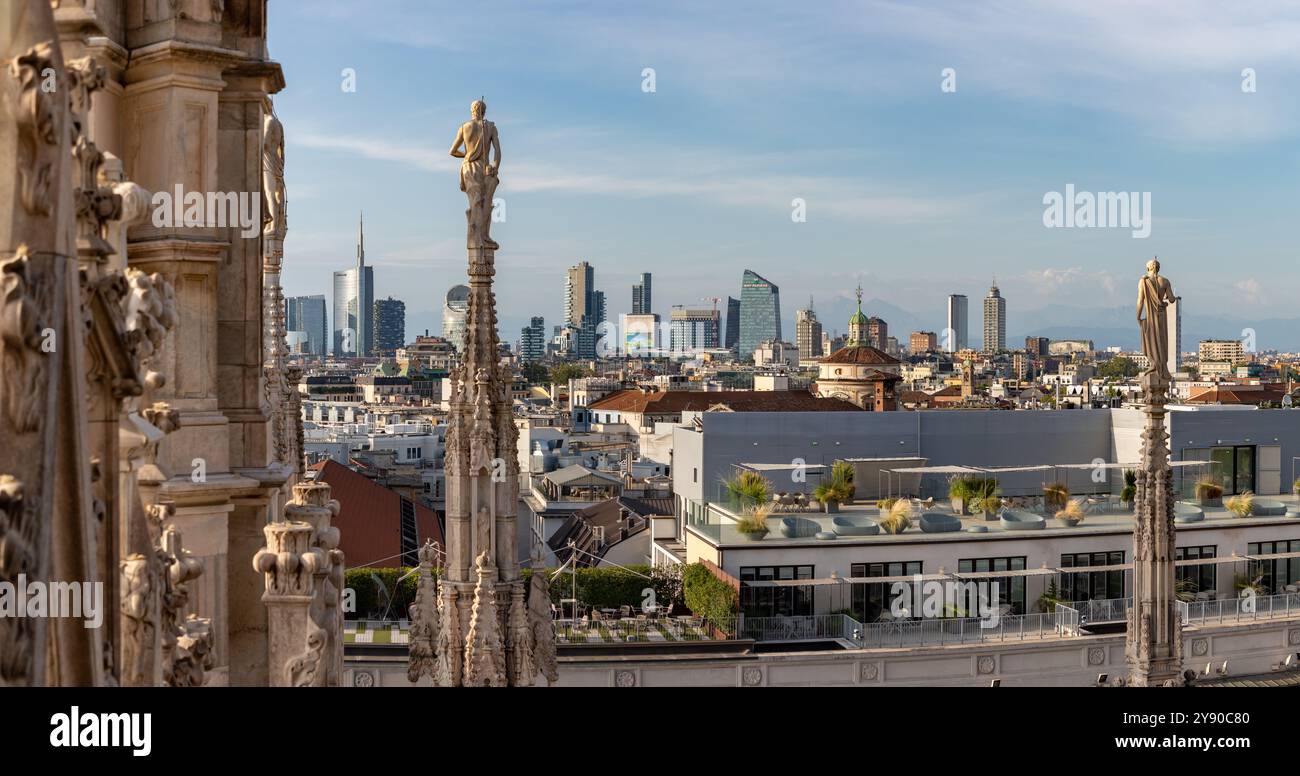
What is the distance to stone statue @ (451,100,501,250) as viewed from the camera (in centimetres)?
972

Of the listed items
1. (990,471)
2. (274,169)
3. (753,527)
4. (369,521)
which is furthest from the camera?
(369,521)

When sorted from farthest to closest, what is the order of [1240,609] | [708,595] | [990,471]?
1. [990,471]
2. [708,595]
3. [1240,609]

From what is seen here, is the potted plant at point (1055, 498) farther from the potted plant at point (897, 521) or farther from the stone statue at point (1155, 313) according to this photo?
the stone statue at point (1155, 313)

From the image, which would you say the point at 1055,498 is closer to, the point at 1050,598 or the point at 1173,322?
the point at 1050,598

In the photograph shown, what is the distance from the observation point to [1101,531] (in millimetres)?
28625

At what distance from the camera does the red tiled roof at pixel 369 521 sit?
33656 millimetres

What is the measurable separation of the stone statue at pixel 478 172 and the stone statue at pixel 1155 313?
614 cm

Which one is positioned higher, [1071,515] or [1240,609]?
[1071,515]

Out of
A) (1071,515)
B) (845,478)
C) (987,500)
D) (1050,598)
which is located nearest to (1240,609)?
(1050,598)

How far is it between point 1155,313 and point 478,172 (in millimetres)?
6444

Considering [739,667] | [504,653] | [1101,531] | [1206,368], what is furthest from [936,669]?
[1206,368]

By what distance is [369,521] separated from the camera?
36.4m

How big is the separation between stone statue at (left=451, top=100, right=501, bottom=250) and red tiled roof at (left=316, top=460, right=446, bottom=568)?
22084 millimetres
